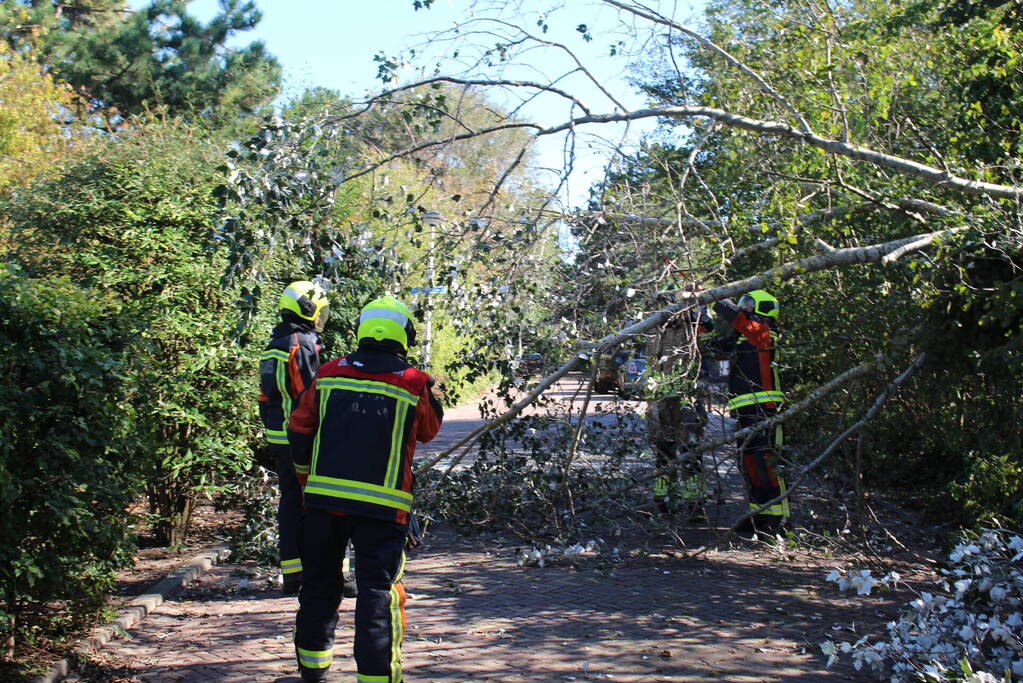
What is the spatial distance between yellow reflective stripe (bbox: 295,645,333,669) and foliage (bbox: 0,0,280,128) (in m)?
19.1

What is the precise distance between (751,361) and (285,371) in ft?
12.5

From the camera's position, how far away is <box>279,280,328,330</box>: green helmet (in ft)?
19.3

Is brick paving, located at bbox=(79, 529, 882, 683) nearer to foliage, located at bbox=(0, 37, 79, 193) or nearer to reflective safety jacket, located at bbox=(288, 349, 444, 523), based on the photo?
reflective safety jacket, located at bbox=(288, 349, 444, 523)

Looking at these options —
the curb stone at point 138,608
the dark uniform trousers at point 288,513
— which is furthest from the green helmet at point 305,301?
the curb stone at point 138,608

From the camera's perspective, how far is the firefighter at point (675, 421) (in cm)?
636

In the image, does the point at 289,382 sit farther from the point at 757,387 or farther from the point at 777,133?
the point at 757,387

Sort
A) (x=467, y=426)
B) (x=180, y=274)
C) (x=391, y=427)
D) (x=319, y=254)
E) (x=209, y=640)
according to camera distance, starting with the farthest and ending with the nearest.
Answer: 1. (x=467, y=426)
2. (x=180, y=274)
3. (x=319, y=254)
4. (x=209, y=640)
5. (x=391, y=427)

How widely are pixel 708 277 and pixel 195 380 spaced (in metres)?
3.87

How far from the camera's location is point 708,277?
247 inches

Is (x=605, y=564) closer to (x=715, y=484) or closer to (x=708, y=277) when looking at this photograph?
(x=715, y=484)

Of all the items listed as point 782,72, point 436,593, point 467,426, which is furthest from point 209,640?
point 467,426

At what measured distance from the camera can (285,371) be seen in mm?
5781

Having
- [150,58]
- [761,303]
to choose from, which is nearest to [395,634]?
[761,303]

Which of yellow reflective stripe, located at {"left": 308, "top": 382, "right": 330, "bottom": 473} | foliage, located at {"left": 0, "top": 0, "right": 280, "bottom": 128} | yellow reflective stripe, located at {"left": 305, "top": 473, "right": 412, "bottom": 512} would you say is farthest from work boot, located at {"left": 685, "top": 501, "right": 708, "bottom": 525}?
foliage, located at {"left": 0, "top": 0, "right": 280, "bottom": 128}
